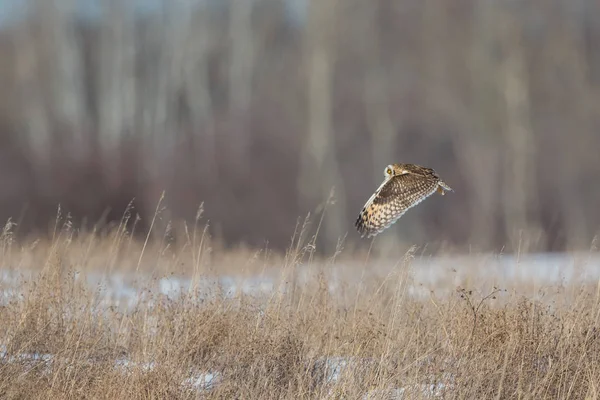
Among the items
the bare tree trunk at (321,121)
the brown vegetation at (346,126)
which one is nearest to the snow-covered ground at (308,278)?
the brown vegetation at (346,126)

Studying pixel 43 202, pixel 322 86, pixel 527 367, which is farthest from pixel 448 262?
pixel 322 86

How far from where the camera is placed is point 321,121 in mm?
22328

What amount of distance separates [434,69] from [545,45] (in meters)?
2.63

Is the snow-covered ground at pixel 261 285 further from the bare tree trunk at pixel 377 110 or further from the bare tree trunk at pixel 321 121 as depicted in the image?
the bare tree trunk at pixel 377 110

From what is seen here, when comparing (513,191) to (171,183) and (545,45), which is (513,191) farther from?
(171,183)

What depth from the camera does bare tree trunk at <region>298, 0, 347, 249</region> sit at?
22000 mm

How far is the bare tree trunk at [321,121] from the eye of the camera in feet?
72.2

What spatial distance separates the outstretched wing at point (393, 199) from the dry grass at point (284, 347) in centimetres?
64

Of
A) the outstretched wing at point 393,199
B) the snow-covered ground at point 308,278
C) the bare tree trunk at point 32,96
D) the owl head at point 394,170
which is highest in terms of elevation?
the owl head at point 394,170

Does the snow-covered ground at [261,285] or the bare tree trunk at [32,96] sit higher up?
the snow-covered ground at [261,285]

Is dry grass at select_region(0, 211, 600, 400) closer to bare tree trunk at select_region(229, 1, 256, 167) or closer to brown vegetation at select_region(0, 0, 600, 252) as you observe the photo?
brown vegetation at select_region(0, 0, 600, 252)

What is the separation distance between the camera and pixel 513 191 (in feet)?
71.5

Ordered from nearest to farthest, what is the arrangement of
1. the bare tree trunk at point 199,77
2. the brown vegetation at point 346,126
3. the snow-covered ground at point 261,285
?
the snow-covered ground at point 261,285, the brown vegetation at point 346,126, the bare tree trunk at point 199,77

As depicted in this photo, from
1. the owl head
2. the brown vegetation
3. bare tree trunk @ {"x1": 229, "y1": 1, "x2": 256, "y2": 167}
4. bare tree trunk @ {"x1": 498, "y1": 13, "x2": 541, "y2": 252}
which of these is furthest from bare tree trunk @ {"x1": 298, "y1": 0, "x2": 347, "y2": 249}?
the owl head
